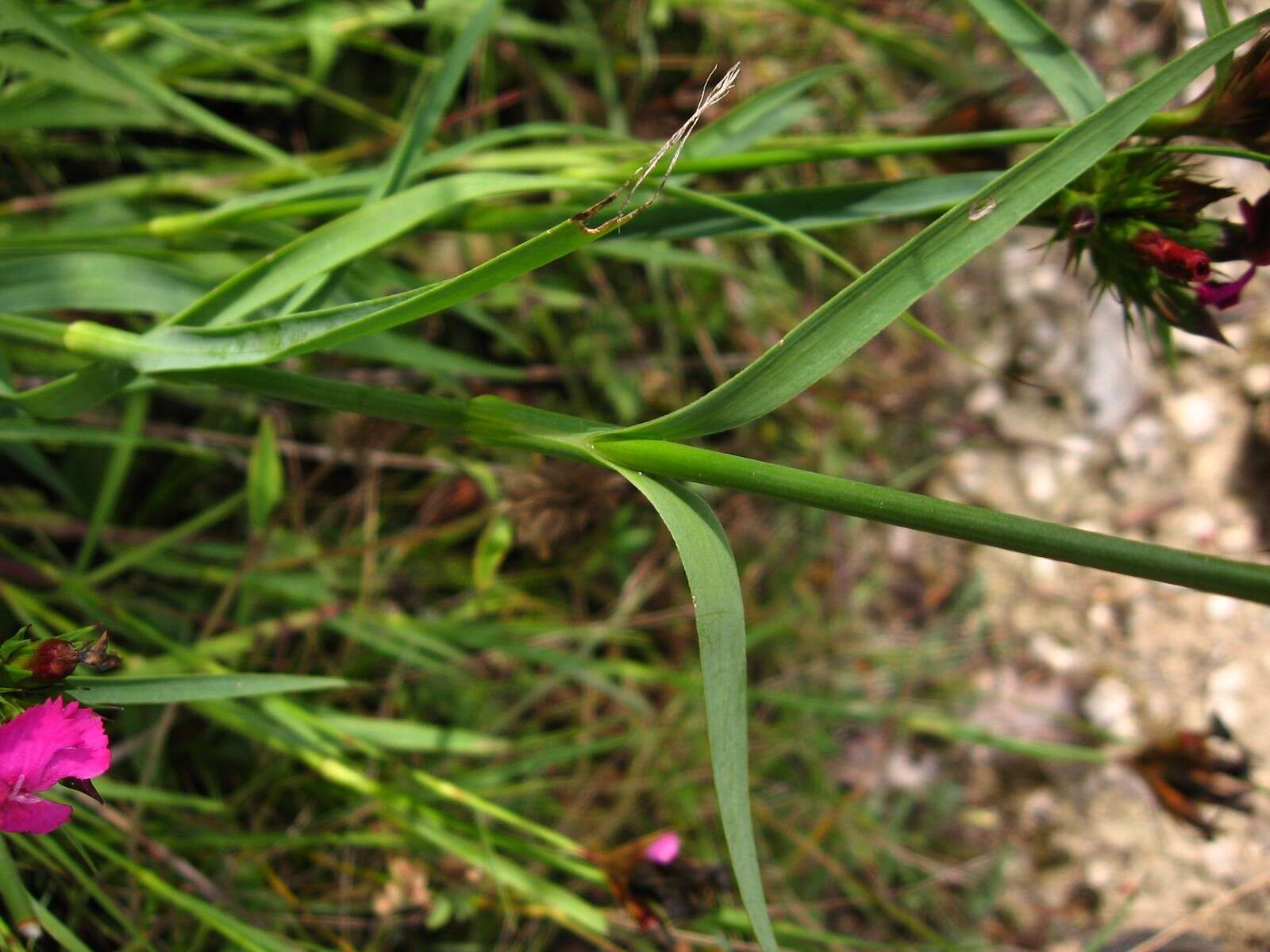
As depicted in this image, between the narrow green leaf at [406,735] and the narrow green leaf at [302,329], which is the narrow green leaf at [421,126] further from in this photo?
the narrow green leaf at [406,735]

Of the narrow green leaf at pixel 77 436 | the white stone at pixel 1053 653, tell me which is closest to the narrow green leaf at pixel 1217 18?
the narrow green leaf at pixel 77 436

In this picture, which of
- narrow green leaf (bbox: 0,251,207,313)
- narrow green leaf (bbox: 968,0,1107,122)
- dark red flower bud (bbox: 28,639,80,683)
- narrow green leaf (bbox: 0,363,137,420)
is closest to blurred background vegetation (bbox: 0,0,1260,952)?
narrow green leaf (bbox: 0,251,207,313)

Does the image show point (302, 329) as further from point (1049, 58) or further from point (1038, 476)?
point (1038, 476)

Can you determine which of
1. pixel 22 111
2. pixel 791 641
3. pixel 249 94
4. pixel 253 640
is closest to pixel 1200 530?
pixel 791 641

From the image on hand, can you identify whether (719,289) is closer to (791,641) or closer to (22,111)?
(791,641)

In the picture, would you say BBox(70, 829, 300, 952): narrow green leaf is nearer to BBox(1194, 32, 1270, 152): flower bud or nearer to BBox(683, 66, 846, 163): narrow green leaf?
BBox(683, 66, 846, 163): narrow green leaf

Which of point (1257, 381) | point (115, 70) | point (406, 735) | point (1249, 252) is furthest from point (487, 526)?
point (1257, 381)
